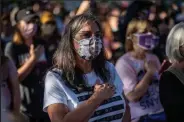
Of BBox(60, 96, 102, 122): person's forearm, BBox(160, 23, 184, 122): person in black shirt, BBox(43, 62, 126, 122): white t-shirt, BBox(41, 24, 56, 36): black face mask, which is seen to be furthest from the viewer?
BBox(41, 24, 56, 36): black face mask

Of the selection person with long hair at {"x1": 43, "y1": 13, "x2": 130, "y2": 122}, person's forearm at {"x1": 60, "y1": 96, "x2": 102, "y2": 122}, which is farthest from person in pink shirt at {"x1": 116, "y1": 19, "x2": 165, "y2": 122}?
person's forearm at {"x1": 60, "y1": 96, "x2": 102, "y2": 122}

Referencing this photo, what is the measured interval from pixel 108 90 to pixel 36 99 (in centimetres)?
229

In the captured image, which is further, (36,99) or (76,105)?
(36,99)

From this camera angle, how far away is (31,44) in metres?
5.35

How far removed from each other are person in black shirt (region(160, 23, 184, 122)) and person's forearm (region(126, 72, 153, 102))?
0.61 meters

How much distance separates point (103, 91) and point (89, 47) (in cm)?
38

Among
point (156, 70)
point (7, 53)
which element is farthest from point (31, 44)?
point (156, 70)

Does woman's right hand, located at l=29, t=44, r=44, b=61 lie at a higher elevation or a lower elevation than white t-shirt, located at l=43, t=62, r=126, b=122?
higher

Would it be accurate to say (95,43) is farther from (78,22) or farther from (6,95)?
(6,95)

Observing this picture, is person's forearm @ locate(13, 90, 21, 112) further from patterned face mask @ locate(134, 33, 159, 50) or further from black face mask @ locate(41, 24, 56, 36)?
black face mask @ locate(41, 24, 56, 36)

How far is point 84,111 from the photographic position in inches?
113

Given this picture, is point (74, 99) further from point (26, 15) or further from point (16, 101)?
point (26, 15)

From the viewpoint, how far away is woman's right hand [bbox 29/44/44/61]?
5098mm

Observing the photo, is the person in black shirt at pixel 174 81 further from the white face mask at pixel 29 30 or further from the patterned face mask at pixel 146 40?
the white face mask at pixel 29 30
